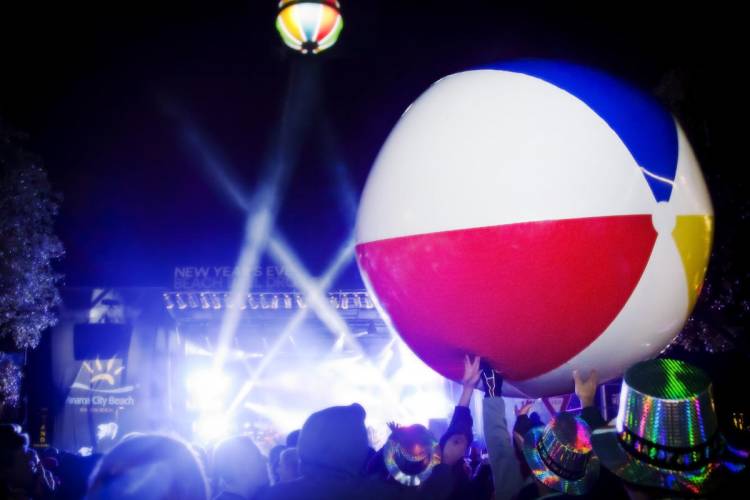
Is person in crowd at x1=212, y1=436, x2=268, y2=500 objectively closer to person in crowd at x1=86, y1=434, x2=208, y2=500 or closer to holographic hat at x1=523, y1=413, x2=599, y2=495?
person in crowd at x1=86, y1=434, x2=208, y2=500

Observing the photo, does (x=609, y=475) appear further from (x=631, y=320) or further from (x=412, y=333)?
(x=412, y=333)

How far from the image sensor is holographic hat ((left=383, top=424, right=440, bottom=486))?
2.25 meters

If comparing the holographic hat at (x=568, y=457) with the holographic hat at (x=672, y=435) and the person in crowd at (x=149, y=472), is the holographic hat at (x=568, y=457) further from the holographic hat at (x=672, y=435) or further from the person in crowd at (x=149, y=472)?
the person in crowd at (x=149, y=472)

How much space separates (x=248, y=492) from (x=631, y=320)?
7.57 feet

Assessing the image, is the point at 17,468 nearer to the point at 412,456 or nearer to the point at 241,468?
the point at 241,468

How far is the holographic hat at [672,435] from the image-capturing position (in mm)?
1373

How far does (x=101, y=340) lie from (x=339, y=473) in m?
12.6

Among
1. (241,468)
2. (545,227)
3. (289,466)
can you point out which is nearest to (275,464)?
(289,466)

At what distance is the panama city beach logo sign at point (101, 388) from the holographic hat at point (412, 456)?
12579 mm

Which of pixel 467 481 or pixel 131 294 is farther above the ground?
pixel 131 294

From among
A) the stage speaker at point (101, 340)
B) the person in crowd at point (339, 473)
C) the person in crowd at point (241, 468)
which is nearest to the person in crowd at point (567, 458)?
the person in crowd at point (339, 473)

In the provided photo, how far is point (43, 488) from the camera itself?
359 cm

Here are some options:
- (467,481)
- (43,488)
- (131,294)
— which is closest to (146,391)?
(131,294)

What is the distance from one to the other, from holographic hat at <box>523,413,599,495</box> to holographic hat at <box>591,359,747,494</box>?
1.31ft
